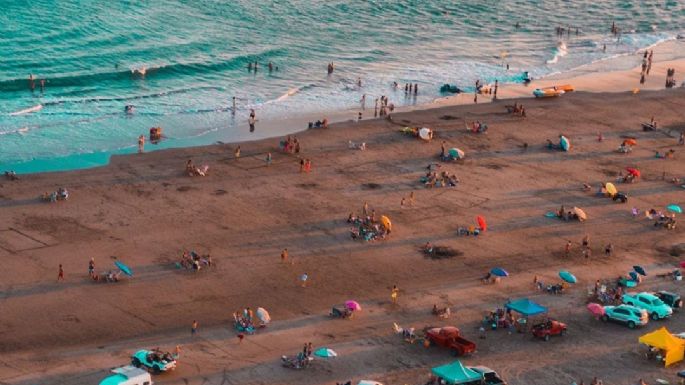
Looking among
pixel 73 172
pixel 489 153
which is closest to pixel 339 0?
pixel 489 153

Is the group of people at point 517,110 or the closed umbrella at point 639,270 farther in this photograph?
the group of people at point 517,110

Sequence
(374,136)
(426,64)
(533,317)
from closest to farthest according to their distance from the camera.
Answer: (533,317) < (374,136) < (426,64)

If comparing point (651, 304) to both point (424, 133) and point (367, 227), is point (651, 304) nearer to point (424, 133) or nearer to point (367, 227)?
point (367, 227)

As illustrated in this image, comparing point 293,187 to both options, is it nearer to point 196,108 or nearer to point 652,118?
point 196,108

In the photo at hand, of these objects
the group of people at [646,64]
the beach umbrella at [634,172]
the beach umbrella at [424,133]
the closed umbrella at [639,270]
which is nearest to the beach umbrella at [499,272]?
the closed umbrella at [639,270]

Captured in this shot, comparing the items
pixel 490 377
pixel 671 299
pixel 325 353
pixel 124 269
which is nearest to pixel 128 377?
pixel 325 353

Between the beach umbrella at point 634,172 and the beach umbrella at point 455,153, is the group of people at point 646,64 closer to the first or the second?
the beach umbrella at point 634,172

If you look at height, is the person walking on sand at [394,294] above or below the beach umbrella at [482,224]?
below

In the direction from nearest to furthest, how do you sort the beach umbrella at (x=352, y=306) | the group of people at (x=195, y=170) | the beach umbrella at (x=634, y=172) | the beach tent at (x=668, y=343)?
the beach tent at (x=668, y=343) → the beach umbrella at (x=352, y=306) → the group of people at (x=195, y=170) → the beach umbrella at (x=634, y=172)
